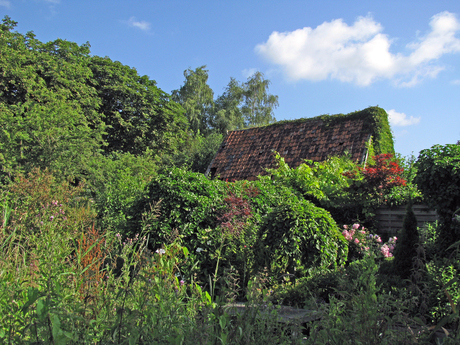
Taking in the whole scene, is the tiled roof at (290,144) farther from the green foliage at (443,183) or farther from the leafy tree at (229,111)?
the leafy tree at (229,111)

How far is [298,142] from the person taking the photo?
1397 centimetres

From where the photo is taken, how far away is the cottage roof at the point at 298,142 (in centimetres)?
1230

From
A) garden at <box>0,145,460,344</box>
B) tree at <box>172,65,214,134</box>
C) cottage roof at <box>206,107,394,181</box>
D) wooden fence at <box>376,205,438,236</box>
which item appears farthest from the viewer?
tree at <box>172,65,214,134</box>

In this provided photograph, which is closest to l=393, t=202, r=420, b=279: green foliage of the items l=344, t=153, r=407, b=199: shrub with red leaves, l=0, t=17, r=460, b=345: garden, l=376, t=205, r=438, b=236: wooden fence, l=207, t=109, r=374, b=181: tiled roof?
l=0, t=17, r=460, b=345: garden

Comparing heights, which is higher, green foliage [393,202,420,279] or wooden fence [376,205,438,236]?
wooden fence [376,205,438,236]

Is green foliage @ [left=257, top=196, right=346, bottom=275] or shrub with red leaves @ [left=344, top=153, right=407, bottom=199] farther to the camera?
shrub with red leaves @ [left=344, top=153, right=407, bottom=199]

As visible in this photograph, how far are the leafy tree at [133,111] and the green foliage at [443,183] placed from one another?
805 inches

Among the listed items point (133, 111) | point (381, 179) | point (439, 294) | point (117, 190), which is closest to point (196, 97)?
point (133, 111)

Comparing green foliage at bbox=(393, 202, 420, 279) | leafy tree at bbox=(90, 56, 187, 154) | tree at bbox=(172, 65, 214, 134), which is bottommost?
green foliage at bbox=(393, 202, 420, 279)

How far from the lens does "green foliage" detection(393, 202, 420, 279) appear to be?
15.7 ft

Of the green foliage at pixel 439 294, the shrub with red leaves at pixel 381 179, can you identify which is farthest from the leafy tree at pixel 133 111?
the green foliage at pixel 439 294

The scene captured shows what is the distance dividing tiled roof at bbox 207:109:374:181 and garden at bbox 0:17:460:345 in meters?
2.91

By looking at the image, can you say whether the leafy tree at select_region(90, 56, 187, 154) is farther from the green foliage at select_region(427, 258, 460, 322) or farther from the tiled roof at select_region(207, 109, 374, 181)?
the green foliage at select_region(427, 258, 460, 322)

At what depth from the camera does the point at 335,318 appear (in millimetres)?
1881
